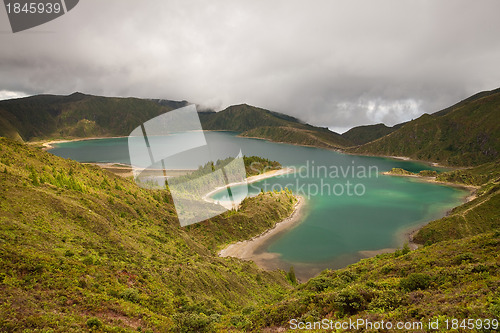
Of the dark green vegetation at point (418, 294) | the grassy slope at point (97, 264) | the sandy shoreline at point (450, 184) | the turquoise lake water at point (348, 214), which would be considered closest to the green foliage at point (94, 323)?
the grassy slope at point (97, 264)

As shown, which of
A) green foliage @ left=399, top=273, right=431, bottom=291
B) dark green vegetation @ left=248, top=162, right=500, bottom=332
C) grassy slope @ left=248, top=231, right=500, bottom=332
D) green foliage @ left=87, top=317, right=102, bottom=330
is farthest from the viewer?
green foliage @ left=399, top=273, right=431, bottom=291

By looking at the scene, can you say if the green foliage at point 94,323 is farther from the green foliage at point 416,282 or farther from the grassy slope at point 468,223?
the grassy slope at point 468,223

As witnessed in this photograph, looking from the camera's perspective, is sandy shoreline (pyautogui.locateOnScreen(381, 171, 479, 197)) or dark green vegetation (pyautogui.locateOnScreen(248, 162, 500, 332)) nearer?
dark green vegetation (pyautogui.locateOnScreen(248, 162, 500, 332))

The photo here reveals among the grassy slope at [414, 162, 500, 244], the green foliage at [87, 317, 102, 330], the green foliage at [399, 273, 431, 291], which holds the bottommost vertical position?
the grassy slope at [414, 162, 500, 244]

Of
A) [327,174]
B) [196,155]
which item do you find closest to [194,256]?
[327,174]

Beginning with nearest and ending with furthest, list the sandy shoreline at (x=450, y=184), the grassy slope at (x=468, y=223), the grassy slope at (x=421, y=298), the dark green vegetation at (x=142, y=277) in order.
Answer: the grassy slope at (x=421, y=298) < the dark green vegetation at (x=142, y=277) < the grassy slope at (x=468, y=223) < the sandy shoreline at (x=450, y=184)

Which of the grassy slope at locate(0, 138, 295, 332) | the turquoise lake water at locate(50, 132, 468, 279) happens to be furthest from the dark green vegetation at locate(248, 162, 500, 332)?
the turquoise lake water at locate(50, 132, 468, 279)

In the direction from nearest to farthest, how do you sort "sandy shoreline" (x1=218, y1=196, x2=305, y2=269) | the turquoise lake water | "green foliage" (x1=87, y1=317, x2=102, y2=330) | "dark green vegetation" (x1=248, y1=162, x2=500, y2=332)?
"dark green vegetation" (x1=248, y1=162, x2=500, y2=332)
"green foliage" (x1=87, y1=317, x2=102, y2=330)
"sandy shoreline" (x1=218, y1=196, x2=305, y2=269)
the turquoise lake water

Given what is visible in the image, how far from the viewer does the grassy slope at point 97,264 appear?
13.1m

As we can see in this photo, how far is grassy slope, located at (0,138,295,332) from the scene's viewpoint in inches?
515

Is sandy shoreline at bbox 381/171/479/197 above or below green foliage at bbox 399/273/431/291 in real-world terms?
below

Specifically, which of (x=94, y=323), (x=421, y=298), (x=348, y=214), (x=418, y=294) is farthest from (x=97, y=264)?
(x=348, y=214)

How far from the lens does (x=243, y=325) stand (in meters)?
18.0

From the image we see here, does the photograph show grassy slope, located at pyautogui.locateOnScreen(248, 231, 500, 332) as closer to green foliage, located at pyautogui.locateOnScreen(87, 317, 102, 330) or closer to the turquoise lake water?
green foliage, located at pyautogui.locateOnScreen(87, 317, 102, 330)
